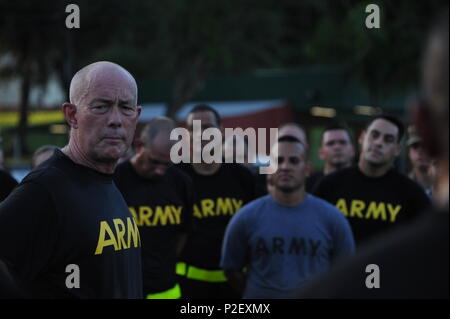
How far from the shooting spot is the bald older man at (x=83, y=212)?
2.96 m

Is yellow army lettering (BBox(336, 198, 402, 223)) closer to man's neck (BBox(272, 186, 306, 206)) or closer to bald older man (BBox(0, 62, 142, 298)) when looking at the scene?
man's neck (BBox(272, 186, 306, 206))

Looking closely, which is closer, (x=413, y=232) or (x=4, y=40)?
(x=413, y=232)

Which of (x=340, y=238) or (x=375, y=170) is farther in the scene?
(x=375, y=170)

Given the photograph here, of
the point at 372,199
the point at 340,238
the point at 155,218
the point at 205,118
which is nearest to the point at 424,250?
the point at 340,238

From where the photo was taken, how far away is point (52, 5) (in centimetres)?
2258

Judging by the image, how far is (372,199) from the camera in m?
6.27

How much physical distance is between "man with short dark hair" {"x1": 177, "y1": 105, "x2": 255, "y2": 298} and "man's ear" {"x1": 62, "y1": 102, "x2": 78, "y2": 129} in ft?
11.4

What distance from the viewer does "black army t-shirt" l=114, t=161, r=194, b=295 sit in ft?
19.0

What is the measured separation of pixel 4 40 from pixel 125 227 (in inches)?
866

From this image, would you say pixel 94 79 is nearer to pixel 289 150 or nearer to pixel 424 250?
pixel 424 250

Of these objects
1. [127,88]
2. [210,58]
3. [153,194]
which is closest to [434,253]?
[127,88]

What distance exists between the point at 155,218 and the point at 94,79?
2740mm

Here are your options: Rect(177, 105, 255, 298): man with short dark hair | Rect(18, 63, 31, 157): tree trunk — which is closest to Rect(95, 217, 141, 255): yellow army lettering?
Rect(177, 105, 255, 298): man with short dark hair
